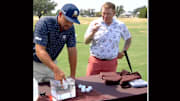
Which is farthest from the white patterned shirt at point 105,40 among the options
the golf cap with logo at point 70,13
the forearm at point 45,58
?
the forearm at point 45,58

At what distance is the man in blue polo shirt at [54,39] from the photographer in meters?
1.62

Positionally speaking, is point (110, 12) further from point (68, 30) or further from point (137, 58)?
point (137, 58)

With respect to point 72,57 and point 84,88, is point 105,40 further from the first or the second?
point 84,88

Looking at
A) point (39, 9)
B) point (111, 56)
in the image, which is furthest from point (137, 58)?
point (39, 9)

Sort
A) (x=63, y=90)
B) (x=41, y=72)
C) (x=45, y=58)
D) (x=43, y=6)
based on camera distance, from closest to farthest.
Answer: (x=63, y=90) → (x=45, y=58) → (x=41, y=72) → (x=43, y=6)

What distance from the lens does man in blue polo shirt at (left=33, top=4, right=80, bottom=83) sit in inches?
63.6

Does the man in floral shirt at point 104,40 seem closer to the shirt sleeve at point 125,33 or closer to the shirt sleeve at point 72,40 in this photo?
the shirt sleeve at point 125,33

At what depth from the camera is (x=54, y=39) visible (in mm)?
1763

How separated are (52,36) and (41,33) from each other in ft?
0.35

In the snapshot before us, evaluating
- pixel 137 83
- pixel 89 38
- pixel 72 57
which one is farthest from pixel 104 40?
pixel 137 83

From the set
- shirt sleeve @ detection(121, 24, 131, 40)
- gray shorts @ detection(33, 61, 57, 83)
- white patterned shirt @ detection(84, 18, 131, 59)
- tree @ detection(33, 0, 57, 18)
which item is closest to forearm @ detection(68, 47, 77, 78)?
gray shorts @ detection(33, 61, 57, 83)

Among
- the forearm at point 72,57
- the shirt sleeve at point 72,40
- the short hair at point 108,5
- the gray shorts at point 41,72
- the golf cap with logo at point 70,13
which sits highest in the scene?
the short hair at point 108,5

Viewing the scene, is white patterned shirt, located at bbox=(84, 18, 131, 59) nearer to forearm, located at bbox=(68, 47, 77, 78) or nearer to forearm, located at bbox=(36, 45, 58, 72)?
forearm, located at bbox=(68, 47, 77, 78)
